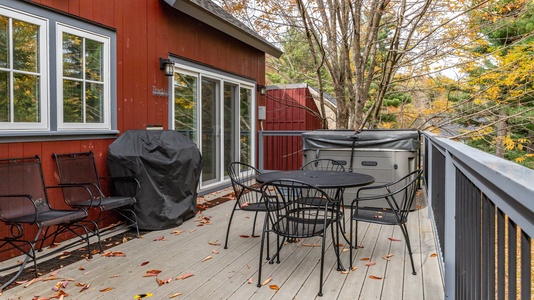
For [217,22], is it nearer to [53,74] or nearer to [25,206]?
[53,74]

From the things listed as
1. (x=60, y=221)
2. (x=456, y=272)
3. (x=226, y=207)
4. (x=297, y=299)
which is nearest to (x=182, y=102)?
(x=226, y=207)

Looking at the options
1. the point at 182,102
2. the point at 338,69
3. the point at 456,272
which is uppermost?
the point at 338,69

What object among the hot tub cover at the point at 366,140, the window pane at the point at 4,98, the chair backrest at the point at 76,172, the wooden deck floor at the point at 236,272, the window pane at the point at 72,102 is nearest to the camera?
the wooden deck floor at the point at 236,272

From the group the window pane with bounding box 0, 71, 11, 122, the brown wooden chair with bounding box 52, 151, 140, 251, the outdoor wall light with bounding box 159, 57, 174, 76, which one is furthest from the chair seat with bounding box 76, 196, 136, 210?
the outdoor wall light with bounding box 159, 57, 174, 76

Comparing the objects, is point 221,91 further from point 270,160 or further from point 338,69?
point 270,160

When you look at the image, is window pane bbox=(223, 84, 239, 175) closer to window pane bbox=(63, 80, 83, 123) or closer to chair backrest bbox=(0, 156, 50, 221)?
window pane bbox=(63, 80, 83, 123)

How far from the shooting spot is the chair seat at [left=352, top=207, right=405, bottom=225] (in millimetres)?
2975

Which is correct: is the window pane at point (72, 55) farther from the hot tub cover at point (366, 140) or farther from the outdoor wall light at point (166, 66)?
the hot tub cover at point (366, 140)

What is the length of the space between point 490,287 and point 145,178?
11.6 feet

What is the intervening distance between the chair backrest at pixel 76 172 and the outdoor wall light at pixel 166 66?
1.71 meters

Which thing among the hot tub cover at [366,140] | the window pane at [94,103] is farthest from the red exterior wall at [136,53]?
the hot tub cover at [366,140]

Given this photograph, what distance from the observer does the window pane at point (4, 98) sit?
3.20 meters

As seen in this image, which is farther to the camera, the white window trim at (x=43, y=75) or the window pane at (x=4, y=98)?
the white window trim at (x=43, y=75)

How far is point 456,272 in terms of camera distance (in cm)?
206
